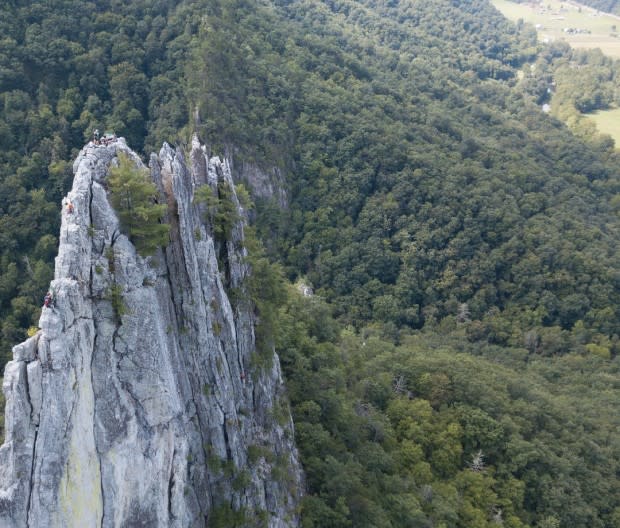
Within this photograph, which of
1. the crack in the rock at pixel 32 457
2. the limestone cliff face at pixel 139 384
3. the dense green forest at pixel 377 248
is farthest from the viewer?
the dense green forest at pixel 377 248

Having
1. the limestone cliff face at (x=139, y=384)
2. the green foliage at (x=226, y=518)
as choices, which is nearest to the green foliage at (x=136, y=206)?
the limestone cliff face at (x=139, y=384)

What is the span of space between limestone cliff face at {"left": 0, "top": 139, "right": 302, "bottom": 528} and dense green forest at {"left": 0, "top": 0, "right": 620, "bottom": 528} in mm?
7455

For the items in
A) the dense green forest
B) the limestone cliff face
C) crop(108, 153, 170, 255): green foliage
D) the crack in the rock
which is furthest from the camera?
the dense green forest

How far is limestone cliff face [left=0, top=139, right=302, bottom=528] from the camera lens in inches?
786

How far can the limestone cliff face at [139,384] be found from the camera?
20.0 metres

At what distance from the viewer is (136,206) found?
2428 cm

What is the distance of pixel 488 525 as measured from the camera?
47.2 metres

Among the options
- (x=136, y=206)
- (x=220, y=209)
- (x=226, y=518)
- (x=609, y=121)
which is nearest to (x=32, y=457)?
(x=136, y=206)

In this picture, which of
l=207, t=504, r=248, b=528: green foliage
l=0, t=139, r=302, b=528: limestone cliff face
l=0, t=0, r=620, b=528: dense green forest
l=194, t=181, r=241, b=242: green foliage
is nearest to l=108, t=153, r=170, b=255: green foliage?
l=0, t=139, r=302, b=528: limestone cliff face

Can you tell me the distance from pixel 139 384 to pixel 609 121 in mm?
211104

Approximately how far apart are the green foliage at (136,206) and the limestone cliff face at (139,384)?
1.91 feet

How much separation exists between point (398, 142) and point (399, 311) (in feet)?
129

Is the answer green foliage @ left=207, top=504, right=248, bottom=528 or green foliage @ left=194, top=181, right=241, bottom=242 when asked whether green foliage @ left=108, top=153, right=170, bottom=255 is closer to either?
green foliage @ left=194, top=181, right=241, bottom=242

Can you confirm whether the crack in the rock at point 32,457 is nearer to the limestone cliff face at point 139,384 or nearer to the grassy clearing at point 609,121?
the limestone cliff face at point 139,384
